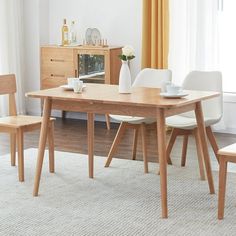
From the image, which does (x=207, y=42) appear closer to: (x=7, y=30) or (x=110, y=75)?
(x=110, y=75)

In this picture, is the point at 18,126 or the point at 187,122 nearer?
the point at 18,126

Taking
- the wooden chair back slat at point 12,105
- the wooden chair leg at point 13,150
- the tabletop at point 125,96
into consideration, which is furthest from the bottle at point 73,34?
the tabletop at point 125,96

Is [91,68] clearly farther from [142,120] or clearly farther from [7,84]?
[142,120]

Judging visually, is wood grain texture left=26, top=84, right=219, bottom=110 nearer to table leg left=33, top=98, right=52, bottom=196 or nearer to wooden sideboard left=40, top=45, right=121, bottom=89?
table leg left=33, top=98, right=52, bottom=196

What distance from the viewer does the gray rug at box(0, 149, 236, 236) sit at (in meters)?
3.37

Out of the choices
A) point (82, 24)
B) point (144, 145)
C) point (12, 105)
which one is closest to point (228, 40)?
point (82, 24)

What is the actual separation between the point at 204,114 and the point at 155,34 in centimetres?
181

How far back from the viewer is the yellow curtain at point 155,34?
620 cm

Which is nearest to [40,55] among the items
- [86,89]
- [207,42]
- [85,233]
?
[207,42]

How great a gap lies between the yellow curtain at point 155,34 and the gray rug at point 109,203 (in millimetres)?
1777

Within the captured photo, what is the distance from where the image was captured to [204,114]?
4695mm

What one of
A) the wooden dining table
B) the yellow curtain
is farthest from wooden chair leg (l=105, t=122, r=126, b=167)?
the yellow curtain

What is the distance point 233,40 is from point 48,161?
2.46 metres

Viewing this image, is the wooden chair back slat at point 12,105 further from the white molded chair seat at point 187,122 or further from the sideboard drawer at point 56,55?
the sideboard drawer at point 56,55
